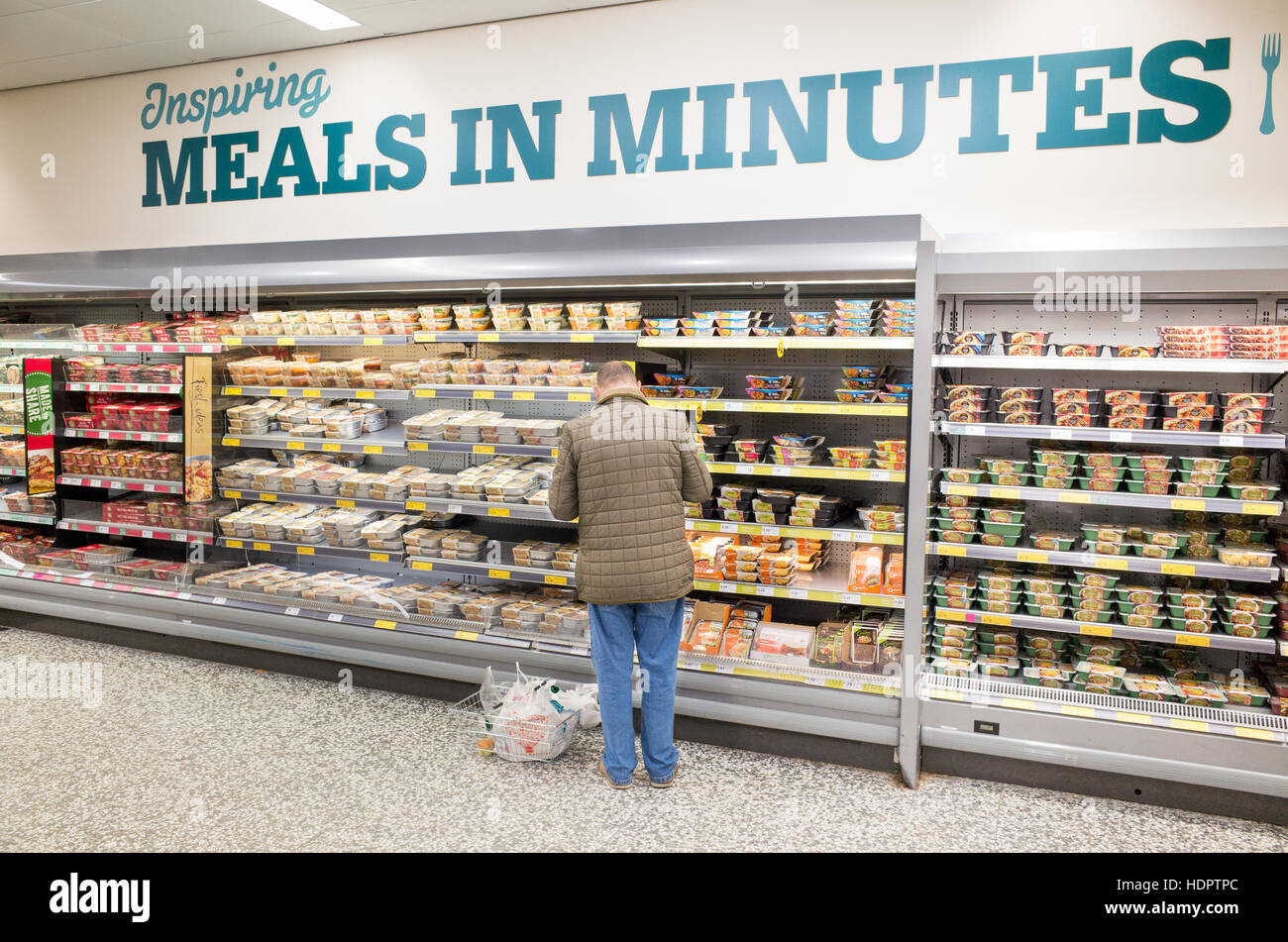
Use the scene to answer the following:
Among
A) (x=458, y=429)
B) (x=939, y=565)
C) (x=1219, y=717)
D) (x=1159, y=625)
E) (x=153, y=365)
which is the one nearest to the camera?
(x=1219, y=717)

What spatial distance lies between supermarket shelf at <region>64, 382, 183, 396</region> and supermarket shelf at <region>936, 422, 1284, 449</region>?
4.70 metres

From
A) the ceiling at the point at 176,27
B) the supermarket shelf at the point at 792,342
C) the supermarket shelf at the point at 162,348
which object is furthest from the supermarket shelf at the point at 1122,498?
the supermarket shelf at the point at 162,348

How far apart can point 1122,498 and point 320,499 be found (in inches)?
170

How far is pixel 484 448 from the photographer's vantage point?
4.71 meters

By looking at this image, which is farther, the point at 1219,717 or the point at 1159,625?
the point at 1159,625

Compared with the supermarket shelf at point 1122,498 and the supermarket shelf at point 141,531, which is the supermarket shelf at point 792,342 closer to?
the supermarket shelf at point 1122,498

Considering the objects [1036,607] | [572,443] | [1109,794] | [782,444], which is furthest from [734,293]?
[1109,794]

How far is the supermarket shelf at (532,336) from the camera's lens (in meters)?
4.25

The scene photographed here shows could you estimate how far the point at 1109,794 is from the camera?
351 cm

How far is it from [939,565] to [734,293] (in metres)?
1.83

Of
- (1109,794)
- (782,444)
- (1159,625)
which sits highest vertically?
(782,444)

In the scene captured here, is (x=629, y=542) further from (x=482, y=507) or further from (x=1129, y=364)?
(x=1129, y=364)

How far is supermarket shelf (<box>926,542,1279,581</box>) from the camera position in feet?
11.5

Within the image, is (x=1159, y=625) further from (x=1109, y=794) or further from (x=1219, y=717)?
(x=1109, y=794)
